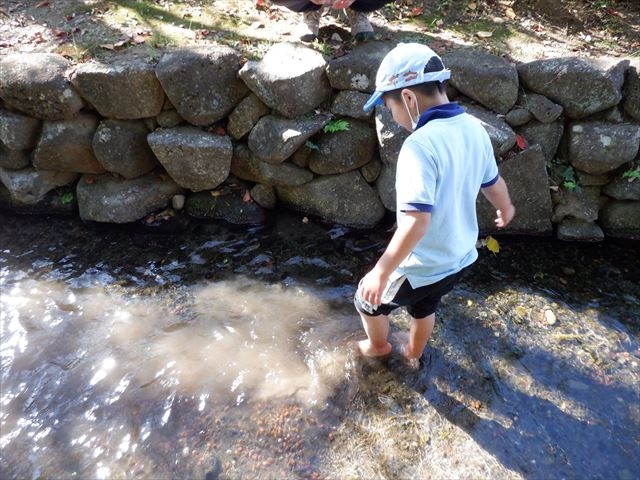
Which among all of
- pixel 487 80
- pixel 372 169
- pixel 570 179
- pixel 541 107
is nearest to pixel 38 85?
pixel 372 169

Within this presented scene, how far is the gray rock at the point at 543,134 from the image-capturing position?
163 inches

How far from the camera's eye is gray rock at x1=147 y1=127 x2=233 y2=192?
4270mm

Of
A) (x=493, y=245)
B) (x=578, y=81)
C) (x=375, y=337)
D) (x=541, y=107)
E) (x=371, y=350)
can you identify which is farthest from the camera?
(x=493, y=245)

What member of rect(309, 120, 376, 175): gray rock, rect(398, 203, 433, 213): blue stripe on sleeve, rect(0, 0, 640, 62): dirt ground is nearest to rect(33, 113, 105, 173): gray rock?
rect(0, 0, 640, 62): dirt ground

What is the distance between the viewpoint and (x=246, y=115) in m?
4.32

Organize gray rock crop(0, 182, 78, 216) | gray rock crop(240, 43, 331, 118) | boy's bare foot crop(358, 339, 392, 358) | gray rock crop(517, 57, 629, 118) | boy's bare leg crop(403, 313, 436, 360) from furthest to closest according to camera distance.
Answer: gray rock crop(0, 182, 78, 216) → gray rock crop(240, 43, 331, 118) → gray rock crop(517, 57, 629, 118) → boy's bare foot crop(358, 339, 392, 358) → boy's bare leg crop(403, 313, 436, 360)

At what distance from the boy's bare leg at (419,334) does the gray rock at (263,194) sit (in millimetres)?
2186

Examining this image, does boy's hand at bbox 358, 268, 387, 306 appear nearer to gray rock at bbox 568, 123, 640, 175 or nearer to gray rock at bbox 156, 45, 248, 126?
gray rock at bbox 156, 45, 248, 126

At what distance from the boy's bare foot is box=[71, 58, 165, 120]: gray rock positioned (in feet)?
9.35

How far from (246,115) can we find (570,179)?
3032mm

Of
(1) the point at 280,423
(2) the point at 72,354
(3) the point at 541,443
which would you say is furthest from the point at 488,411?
(2) the point at 72,354

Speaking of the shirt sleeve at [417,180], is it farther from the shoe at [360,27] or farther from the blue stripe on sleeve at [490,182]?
the shoe at [360,27]

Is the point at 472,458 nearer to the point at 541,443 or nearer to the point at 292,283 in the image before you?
the point at 541,443

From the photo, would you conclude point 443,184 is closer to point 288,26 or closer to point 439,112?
point 439,112
